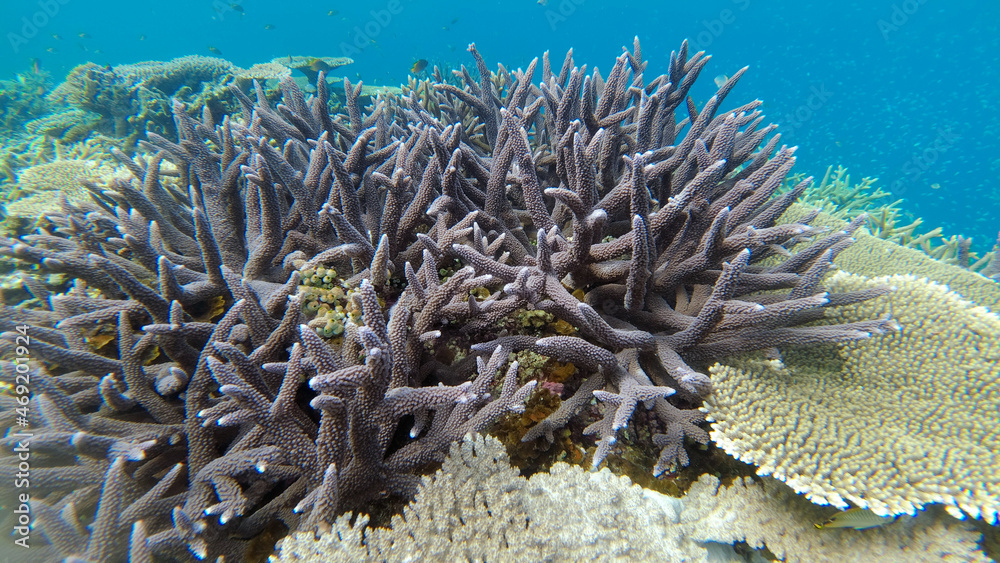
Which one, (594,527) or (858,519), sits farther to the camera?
(858,519)

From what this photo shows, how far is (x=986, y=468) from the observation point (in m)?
1.85

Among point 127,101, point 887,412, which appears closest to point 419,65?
point 127,101

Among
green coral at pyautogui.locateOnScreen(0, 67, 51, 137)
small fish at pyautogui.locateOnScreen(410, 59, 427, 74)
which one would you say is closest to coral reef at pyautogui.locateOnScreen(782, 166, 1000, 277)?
small fish at pyautogui.locateOnScreen(410, 59, 427, 74)

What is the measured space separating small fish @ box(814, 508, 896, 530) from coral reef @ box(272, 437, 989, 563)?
5 cm

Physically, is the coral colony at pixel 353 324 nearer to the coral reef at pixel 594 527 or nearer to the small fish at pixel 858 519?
the coral reef at pixel 594 527

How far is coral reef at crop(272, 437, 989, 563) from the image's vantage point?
1577 millimetres

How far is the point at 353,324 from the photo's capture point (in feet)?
6.72

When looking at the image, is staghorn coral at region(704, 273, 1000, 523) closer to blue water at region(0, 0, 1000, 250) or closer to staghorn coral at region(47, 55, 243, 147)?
blue water at region(0, 0, 1000, 250)

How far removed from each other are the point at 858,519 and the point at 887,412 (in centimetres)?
70

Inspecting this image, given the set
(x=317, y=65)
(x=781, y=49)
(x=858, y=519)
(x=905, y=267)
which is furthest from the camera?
(x=781, y=49)

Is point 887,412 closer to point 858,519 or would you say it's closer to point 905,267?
point 858,519

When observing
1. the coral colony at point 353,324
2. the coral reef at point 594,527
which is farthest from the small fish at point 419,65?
the coral reef at point 594,527

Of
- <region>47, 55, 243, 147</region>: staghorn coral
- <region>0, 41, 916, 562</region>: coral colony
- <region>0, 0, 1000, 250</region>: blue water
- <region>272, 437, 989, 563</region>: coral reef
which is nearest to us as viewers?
<region>272, 437, 989, 563</region>: coral reef

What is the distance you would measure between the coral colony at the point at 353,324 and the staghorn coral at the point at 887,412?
9.3 inches
